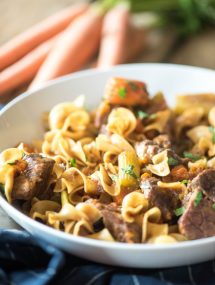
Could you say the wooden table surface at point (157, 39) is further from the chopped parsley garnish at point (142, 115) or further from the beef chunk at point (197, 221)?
the beef chunk at point (197, 221)

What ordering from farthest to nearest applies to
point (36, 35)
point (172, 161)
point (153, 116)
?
point (36, 35) < point (153, 116) < point (172, 161)

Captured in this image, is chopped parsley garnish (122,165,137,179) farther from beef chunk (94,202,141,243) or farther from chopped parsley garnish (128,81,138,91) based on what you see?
chopped parsley garnish (128,81,138,91)

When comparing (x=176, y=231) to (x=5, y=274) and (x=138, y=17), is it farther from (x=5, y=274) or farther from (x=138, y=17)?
(x=138, y=17)

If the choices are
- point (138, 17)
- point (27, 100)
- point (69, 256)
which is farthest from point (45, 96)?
point (138, 17)

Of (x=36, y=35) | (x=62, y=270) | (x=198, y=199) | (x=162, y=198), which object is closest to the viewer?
(x=62, y=270)

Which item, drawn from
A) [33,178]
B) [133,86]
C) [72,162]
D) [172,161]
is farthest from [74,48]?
[33,178]

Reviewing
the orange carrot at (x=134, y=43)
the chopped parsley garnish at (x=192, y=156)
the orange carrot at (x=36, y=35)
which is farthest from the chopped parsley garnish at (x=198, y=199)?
the orange carrot at (x=134, y=43)

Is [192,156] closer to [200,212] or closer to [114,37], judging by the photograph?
[200,212]
